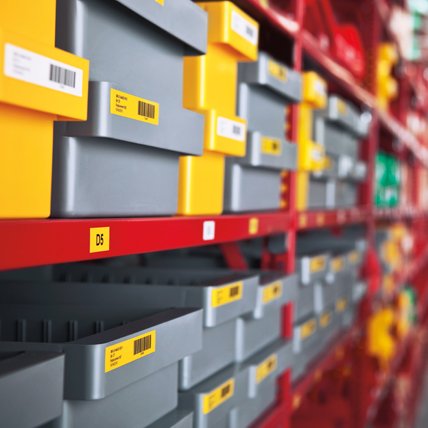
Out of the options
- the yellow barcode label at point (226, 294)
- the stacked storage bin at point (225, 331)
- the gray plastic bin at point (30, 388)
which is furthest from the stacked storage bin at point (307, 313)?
the gray plastic bin at point (30, 388)

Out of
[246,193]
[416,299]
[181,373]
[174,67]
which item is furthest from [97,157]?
[416,299]

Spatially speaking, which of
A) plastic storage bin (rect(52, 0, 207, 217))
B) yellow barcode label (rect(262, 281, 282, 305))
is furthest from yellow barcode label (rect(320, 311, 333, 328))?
plastic storage bin (rect(52, 0, 207, 217))

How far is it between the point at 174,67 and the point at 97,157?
1.06 ft

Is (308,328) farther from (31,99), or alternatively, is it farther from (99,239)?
(31,99)

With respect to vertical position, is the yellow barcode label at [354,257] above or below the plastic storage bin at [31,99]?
below

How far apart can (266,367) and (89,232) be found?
1.03m

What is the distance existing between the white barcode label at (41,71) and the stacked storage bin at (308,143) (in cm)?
146

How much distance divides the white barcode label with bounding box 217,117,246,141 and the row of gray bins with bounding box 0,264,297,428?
13.3 inches

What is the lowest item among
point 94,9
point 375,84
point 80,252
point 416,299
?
point 416,299

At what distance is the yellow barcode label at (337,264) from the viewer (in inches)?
111

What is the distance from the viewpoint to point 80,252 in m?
1.02

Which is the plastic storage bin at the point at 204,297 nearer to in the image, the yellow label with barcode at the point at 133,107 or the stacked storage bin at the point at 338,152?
the yellow label with barcode at the point at 133,107

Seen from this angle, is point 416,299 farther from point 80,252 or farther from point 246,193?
point 80,252

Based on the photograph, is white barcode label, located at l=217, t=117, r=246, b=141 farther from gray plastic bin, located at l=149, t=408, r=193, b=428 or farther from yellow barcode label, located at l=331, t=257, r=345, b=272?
yellow barcode label, located at l=331, t=257, r=345, b=272
